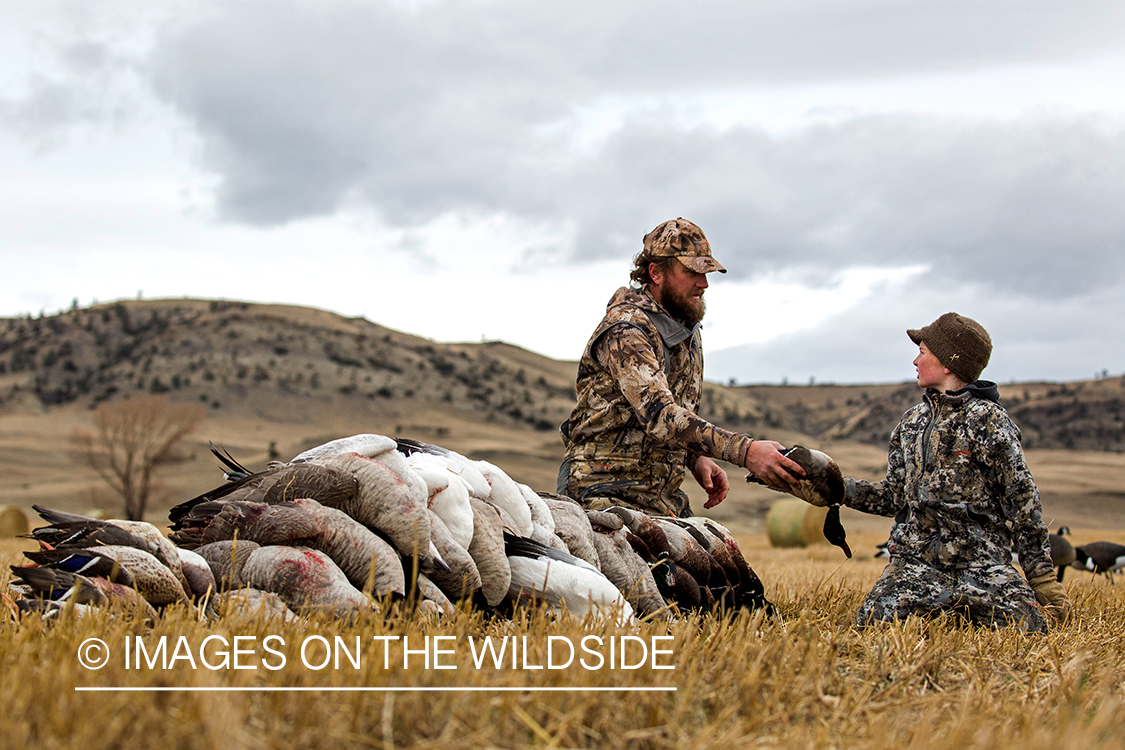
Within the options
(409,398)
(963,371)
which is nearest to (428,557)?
(963,371)

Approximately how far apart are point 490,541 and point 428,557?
350mm

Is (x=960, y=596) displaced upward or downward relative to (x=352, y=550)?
downward

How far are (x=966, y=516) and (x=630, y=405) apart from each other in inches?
77.1

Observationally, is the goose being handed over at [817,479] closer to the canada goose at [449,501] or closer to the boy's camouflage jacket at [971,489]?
the boy's camouflage jacket at [971,489]

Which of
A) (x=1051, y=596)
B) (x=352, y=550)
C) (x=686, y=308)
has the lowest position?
(x=1051, y=596)

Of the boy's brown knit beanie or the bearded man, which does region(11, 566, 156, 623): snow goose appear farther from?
the boy's brown knit beanie

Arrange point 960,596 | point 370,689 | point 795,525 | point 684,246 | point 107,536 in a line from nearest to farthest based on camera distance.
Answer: point 370,689 < point 107,536 < point 960,596 < point 684,246 < point 795,525

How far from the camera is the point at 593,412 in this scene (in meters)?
5.70

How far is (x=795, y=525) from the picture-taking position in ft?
65.7

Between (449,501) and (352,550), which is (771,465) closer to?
(449,501)

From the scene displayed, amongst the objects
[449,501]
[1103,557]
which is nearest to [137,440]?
[1103,557]

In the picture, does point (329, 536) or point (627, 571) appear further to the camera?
point (627, 571)

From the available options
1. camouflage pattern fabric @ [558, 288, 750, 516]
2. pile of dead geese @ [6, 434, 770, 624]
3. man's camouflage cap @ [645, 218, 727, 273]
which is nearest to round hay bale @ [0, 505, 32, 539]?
camouflage pattern fabric @ [558, 288, 750, 516]

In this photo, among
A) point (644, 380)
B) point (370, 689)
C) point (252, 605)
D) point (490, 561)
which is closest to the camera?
point (370, 689)
